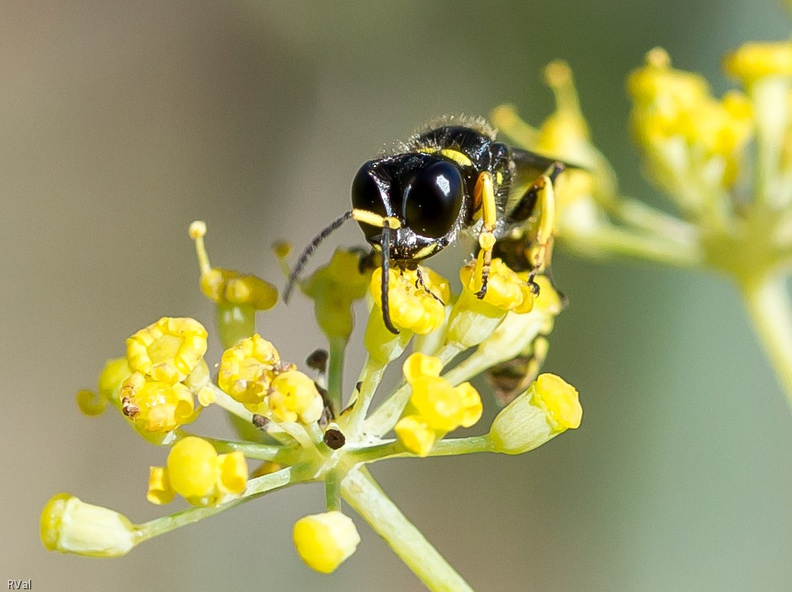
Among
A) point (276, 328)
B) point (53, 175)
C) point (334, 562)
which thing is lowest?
point (276, 328)

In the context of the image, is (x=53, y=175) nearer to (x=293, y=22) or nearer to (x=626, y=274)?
(x=293, y=22)

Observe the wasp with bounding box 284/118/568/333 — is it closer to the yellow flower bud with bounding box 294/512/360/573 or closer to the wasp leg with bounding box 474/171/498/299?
the wasp leg with bounding box 474/171/498/299

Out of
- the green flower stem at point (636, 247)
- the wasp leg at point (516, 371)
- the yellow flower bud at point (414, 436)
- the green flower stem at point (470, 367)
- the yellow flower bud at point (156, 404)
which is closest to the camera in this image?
the yellow flower bud at point (414, 436)

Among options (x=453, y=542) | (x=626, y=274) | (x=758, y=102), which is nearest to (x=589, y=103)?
(x=626, y=274)

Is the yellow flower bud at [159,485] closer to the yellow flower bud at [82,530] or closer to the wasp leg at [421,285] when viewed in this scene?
the yellow flower bud at [82,530]

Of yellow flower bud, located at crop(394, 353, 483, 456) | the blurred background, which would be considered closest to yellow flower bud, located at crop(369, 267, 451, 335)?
yellow flower bud, located at crop(394, 353, 483, 456)

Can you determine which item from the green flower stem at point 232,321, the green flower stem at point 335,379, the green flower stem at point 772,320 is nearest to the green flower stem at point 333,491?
the green flower stem at point 335,379
